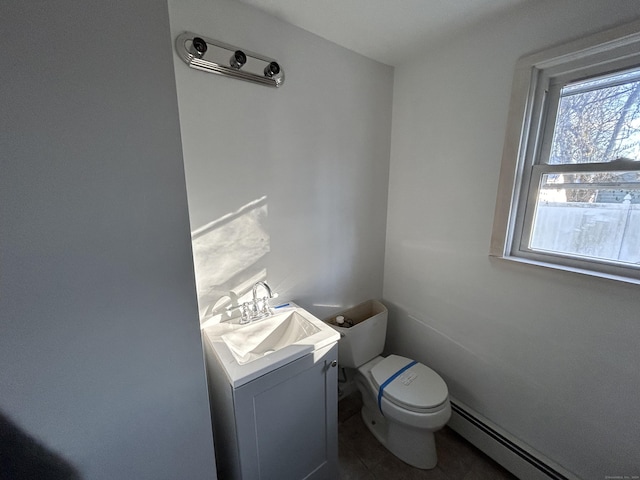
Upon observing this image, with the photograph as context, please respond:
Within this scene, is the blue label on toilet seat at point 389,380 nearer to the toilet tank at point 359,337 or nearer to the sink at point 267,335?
the toilet tank at point 359,337

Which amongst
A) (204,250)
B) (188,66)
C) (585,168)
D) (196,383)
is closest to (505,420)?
(585,168)

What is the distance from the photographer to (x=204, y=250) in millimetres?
1209

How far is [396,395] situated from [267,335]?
0.79 metres

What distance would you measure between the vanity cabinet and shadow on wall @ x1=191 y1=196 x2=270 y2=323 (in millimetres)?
234

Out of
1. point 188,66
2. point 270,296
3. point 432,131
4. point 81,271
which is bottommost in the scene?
point 270,296

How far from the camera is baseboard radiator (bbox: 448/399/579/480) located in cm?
126

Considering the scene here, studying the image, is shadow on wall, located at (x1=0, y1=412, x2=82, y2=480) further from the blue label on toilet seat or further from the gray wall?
the blue label on toilet seat

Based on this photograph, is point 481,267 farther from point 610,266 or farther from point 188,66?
point 188,66

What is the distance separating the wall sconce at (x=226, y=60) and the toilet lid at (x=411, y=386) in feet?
5.72

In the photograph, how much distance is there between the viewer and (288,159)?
4.58 ft

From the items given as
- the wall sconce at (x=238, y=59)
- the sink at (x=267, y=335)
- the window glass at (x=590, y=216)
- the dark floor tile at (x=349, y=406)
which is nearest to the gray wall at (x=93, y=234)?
the sink at (x=267, y=335)

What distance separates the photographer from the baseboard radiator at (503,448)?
4.13 feet

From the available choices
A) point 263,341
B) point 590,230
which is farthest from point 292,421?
point 590,230

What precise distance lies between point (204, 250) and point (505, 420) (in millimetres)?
1887
